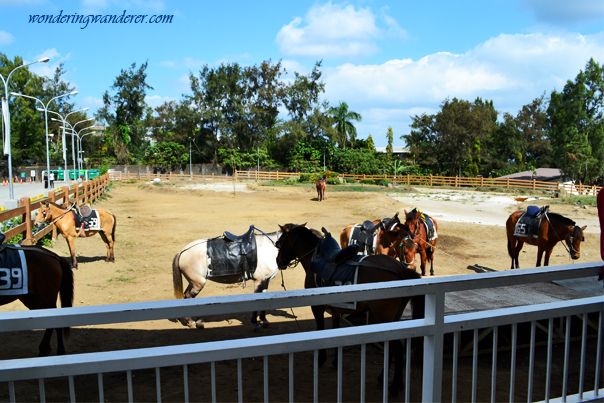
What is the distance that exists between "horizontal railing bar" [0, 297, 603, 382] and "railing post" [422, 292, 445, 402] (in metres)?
0.03

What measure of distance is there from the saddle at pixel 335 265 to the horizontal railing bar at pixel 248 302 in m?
2.30

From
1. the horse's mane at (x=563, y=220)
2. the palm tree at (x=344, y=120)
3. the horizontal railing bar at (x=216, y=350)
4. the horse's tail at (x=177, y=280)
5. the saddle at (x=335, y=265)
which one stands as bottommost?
the horse's tail at (x=177, y=280)

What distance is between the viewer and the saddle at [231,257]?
6.42m

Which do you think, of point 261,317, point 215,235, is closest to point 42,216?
point 215,235

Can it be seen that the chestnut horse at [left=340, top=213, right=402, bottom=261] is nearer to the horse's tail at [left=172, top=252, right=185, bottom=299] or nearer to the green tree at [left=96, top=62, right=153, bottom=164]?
the horse's tail at [left=172, top=252, right=185, bottom=299]

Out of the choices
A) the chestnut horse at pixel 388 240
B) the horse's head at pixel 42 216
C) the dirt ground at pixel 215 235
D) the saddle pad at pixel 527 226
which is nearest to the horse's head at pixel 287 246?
the dirt ground at pixel 215 235

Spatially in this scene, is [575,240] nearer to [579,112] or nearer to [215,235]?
[215,235]

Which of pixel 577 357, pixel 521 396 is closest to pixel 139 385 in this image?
pixel 521 396

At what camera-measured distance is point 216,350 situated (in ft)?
→ 5.31

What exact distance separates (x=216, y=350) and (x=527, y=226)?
9997 millimetres

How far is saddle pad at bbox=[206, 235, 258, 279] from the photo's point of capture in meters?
6.41

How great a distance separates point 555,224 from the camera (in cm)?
963

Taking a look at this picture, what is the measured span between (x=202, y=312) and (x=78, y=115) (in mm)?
77598

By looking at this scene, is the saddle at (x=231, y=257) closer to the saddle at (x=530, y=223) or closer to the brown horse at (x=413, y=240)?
the brown horse at (x=413, y=240)
